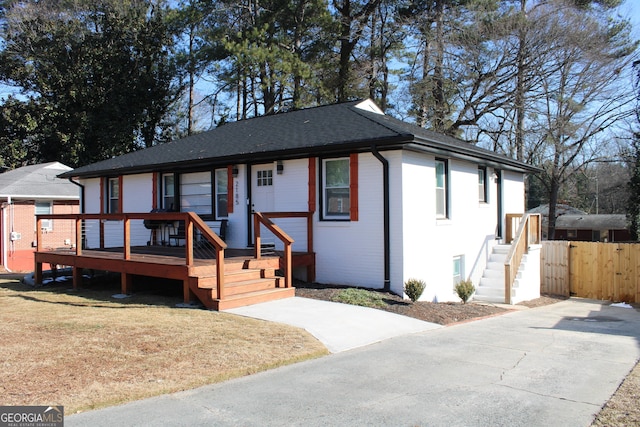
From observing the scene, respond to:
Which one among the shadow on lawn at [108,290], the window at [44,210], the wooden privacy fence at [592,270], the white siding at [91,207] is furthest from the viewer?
the window at [44,210]

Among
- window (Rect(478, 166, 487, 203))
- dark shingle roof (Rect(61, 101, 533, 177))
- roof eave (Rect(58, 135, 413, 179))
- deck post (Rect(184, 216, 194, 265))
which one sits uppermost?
dark shingle roof (Rect(61, 101, 533, 177))

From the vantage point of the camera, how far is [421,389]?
5.16 meters

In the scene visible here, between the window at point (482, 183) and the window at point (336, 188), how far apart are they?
18.0 ft

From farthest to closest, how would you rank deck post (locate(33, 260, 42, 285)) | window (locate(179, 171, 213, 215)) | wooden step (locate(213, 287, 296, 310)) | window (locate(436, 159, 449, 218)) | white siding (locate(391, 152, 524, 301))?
window (locate(179, 171, 213, 215)) → deck post (locate(33, 260, 42, 285)) → window (locate(436, 159, 449, 218)) → white siding (locate(391, 152, 524, 301)) → wooden step (locate(213, 287, 296, 310))

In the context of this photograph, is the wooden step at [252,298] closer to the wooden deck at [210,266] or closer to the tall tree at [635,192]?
the wooden deck at [210,266]

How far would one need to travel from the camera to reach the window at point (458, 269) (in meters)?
13.5

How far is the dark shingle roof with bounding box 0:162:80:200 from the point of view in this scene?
1980 cm

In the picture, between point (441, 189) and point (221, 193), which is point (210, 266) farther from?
point (441, 189)

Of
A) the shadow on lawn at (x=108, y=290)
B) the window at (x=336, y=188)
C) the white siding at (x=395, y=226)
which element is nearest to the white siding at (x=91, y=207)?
the shadow on lawn at (x=108, y=290)

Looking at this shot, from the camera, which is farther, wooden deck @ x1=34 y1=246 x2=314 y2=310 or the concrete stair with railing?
the concrete stair with railing

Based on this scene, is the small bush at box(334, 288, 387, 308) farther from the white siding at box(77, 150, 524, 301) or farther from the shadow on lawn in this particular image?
the shadow on lawn

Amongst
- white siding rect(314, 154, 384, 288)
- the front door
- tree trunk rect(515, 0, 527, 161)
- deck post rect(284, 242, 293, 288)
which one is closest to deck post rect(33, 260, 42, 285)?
the front door

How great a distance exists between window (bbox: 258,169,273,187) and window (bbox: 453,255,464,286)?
5.31m

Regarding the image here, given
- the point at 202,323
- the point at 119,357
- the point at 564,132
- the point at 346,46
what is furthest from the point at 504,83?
the point at 119,357
